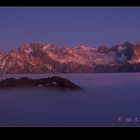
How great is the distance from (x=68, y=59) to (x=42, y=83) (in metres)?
0.38

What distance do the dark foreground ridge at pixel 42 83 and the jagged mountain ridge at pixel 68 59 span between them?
3.4 inches

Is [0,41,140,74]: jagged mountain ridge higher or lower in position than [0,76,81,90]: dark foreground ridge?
higher

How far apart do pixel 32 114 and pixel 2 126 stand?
342 millimetres

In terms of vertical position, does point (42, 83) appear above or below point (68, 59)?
below

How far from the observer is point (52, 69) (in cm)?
319

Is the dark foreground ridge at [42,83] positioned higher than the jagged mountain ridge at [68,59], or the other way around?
the jagged mountain ridge at [68,59]

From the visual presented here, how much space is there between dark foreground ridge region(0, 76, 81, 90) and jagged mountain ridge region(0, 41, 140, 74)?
3.4 inches

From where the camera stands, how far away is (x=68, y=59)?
321cm

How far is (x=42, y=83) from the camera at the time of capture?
3137 millimetres

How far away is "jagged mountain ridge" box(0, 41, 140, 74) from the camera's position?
3.14 metres

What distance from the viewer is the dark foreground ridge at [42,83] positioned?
312 cm

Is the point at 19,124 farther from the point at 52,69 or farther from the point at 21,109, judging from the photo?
→ the point at 52,69
